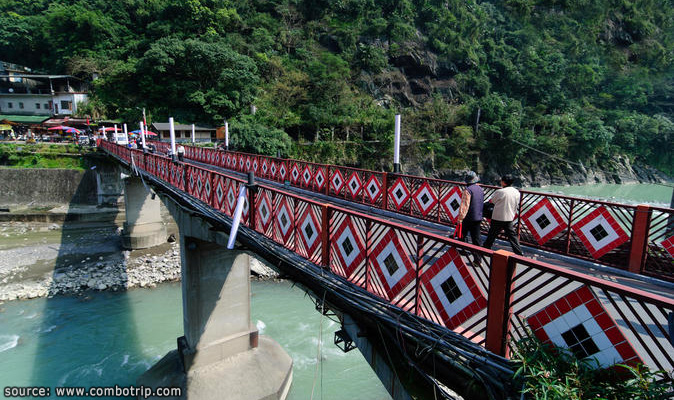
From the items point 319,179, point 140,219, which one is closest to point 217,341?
point 319,179

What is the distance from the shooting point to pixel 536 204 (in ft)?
21.9

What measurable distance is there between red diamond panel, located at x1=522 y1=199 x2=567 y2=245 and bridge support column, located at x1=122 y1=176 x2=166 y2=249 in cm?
2274

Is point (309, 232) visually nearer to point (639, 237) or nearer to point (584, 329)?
point (584, 329)

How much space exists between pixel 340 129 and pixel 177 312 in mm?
32774

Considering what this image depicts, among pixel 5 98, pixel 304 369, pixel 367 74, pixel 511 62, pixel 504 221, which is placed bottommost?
pixel 304 369

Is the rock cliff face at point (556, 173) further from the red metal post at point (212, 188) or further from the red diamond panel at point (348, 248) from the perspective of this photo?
the red diamond panel at point (348, 248)

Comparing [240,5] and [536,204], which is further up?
[240,5]

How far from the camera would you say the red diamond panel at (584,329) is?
8.31 ft

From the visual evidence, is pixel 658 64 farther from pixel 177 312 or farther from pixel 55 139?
pixel 55 139

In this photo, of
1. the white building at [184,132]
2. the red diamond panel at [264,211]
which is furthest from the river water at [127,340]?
the white building at [184,132]

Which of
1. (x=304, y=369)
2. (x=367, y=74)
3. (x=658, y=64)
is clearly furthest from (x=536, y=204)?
(x=658, y=64)

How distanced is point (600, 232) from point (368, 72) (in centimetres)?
5270

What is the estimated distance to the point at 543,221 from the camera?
6652mm

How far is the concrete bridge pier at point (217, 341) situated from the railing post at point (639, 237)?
32.2 ft
